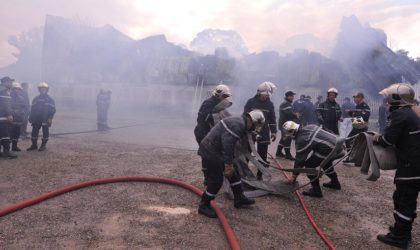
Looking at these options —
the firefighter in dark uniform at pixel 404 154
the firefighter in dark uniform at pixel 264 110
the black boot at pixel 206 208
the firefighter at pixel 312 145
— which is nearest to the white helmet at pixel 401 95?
the firefighter in dark uniform at pixel 404 154

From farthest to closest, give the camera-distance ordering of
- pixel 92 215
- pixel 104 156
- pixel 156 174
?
pixel 104 156, pixel 156 174, pixel 92 215

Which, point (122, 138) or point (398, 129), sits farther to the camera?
point (122, 138)

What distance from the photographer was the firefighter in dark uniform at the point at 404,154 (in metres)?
3.40

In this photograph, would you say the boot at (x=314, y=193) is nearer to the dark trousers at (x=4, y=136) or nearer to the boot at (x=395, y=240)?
the boot at (x=395, y=240)

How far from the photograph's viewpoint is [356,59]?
16.6m

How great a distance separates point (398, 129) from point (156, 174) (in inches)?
167

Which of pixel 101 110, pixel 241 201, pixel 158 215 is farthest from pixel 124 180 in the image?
pixel 101 110

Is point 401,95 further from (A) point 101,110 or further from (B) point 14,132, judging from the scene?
(A) point 101,110

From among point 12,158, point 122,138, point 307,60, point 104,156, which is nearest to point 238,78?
point 307,60

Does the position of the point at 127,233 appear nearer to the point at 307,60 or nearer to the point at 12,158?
the point at 12,158

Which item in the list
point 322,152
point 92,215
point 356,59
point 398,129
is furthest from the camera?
point 356,59

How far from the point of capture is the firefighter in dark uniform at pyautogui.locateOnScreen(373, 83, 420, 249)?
340 cm

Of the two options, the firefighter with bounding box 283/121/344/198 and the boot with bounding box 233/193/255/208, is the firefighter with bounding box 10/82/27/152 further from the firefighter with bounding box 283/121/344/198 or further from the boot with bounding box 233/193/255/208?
the firefighter with bounding box 283/121/344/198

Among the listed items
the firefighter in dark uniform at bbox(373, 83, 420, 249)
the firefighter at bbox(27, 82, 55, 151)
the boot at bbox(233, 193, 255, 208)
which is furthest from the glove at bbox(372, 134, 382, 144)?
the firefighter at bbox(27, 82, 55, 151)
